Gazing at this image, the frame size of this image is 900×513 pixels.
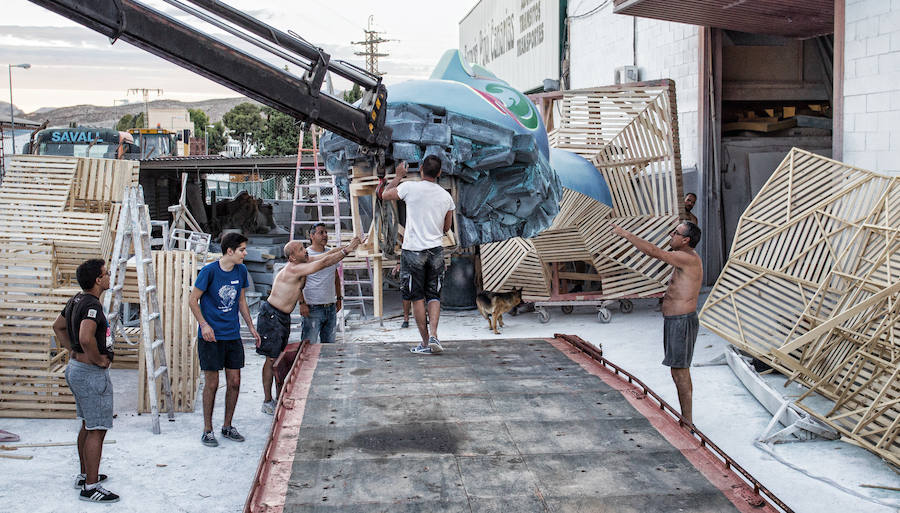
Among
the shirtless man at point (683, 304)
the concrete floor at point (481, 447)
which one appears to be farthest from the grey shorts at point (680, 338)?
the concrete floor at point (481, 447)

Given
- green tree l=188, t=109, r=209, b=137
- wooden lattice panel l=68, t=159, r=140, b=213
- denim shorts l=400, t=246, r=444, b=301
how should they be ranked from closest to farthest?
1. denim shorts l=400, t=246, r=444, b=301
2. wooden lattice panel l=68, t=159, r=140, b=213
3. green tree l=188, t=109, r=209, b=137

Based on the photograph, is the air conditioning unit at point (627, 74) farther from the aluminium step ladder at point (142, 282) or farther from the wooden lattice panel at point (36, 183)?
the aluminium step ladder at point (142, 282)

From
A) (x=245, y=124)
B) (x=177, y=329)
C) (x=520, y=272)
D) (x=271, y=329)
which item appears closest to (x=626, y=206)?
(x=520, y=272)

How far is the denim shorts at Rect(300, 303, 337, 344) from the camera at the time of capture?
29.8 ft

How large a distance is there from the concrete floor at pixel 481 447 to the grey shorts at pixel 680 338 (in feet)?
3.37

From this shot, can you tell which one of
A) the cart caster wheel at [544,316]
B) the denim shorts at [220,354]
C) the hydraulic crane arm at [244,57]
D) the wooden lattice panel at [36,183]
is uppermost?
the hydraulic crane arm at [244,57]

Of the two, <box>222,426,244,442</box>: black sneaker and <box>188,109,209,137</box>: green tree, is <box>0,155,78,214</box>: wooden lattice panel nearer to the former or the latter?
<box>222,426,244,442</box>: black sneaker

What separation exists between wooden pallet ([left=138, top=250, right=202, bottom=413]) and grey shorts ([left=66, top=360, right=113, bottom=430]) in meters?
2.71

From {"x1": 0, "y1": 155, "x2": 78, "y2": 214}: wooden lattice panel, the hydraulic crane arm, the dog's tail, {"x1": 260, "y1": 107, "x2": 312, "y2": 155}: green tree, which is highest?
{"x1": 260, "y1": 107, "x2": 312, "y2": 155}: green tree

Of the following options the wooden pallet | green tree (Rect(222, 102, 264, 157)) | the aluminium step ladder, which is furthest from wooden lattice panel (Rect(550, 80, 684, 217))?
green tree (Rect(222, 102, 264, 157))

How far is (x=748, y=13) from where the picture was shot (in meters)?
13.8

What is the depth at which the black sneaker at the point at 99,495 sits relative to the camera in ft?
21.2

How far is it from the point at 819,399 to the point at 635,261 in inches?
221

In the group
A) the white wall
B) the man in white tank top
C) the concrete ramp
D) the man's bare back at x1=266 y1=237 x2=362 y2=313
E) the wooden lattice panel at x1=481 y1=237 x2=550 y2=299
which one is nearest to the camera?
the concrete ramp
